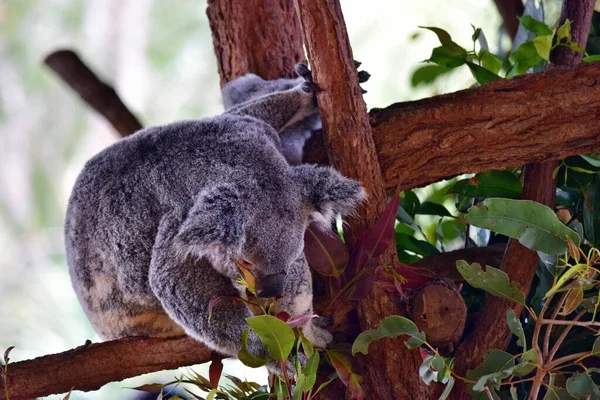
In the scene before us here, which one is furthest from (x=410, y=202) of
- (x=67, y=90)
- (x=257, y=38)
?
(x=67, y=90)

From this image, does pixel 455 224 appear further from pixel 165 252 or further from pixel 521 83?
pixel 165 252

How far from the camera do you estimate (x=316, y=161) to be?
109 inches

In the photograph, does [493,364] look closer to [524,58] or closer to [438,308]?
[438,308]

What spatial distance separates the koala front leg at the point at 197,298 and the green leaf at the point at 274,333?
0.96 ft

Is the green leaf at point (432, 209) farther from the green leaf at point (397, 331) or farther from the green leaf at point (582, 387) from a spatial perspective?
the green leaf at point (582, 387)

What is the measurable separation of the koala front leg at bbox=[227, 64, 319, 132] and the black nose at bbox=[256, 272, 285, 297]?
30.9 inches

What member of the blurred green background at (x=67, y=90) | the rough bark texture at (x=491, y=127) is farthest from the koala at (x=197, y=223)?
the blurred green background at (x=67, y=90)

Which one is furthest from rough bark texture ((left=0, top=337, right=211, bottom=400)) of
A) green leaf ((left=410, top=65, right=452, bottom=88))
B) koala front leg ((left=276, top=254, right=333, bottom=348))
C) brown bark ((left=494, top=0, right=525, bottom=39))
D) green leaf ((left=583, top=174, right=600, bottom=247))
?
brown bark ((left=494, top=0, right=525, bottom=39))

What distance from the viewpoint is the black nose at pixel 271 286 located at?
82.6 inches

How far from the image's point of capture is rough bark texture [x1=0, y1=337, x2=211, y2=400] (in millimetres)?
2430

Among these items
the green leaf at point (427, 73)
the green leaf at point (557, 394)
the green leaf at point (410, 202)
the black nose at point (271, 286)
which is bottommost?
the green leaf at point (557, 394)

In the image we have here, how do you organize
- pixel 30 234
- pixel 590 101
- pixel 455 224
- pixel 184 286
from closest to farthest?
pixel 184 286
pixel 590 101
pixel 455 224
pixel 30 234

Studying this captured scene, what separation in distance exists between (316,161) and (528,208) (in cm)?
104

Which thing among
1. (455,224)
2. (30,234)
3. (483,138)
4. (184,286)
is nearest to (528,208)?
(483,138)
